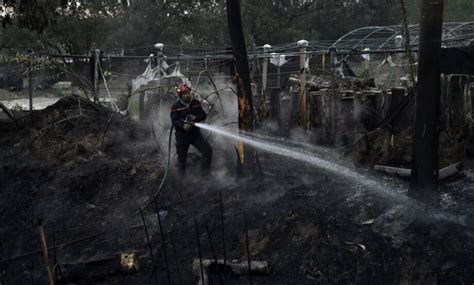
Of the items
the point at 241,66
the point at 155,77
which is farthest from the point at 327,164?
the point at 155,77

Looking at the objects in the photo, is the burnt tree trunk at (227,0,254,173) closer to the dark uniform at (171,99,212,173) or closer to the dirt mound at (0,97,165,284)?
the dark uniform at (171,99,212,173)

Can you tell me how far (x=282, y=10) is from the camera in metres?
39.4

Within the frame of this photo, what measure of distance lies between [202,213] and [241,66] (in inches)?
96.2

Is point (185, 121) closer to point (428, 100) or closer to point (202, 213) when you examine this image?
point (202, 213)

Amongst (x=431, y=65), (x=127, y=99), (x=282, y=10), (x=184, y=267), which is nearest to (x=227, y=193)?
(x=184, y=267)

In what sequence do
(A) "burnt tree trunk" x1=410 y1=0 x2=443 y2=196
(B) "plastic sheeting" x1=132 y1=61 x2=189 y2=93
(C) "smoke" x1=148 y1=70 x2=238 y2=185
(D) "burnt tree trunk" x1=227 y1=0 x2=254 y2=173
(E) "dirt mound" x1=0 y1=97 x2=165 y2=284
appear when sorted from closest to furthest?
(A) "burnt tree trunk" x1=410 y1=0 x2=443 y2=196
(D) "burnt tree trunk" x1=227 y1=0 x2=254 y2=173
(E) "dirt mound" x1=0 y1=97 x2=165 y2=284
(C) "smoke" x1=148 y1=70 x2=238 y2=185
(B) "plastic sheeting" x1=132 y1=61 x2=189 y2=93

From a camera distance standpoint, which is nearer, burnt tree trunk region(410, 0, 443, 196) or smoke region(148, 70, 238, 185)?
burnt tree trunk region(410, 0, 443, 196)

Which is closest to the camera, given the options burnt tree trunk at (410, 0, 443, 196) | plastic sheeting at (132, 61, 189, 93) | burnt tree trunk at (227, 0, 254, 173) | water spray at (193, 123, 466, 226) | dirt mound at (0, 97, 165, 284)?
burnt tree trunk at (410, 0, 443, 196)

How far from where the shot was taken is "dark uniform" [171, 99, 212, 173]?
920 cm

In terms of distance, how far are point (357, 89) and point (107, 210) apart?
228 inches

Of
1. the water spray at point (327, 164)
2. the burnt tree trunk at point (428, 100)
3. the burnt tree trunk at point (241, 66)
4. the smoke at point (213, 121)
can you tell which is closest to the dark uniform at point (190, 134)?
the water spray at point (327, 164)

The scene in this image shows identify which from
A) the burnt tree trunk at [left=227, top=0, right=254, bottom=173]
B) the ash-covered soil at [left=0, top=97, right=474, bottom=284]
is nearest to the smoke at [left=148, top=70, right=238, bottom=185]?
the ash-covered soil at [left=0, top=97, right=474, bottom=284]

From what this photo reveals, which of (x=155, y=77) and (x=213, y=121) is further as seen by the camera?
(x=155, y=77)

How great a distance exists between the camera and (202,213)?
27.0 ft
